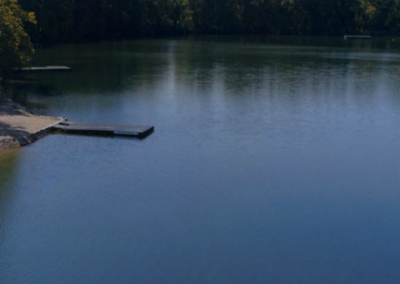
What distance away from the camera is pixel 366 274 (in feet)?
44.5

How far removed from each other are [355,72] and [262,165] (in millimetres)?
23340

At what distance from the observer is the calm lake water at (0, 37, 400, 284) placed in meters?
13.9

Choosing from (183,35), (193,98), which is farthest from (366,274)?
(183,35)

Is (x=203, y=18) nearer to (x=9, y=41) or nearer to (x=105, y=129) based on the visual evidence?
(x=9, y=41)

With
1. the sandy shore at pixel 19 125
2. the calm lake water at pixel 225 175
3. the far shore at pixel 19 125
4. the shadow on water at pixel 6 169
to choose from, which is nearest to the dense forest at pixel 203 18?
the calm lake water at pixel 225 175

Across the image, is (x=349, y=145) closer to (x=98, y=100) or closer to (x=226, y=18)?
(x=98, y=100)

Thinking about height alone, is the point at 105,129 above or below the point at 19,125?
below

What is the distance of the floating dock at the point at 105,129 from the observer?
23966mm

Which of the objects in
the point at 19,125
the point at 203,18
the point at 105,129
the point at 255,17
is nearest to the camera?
the point at 19,125

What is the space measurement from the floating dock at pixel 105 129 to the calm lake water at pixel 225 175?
2.01ft

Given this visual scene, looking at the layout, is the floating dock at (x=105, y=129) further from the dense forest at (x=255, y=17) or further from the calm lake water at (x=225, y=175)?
the dense forest at (x=255, y=17)

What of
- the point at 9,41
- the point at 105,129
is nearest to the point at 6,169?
the point at 105,129

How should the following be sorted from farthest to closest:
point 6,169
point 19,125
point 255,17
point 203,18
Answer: point 255,17, point 203,18, point 19,125, point 6,169

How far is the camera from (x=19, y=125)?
2400cm
